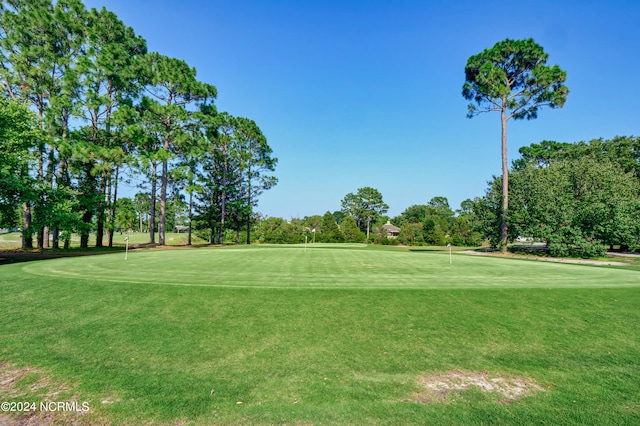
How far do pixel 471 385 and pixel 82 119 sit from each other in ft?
Answer: 108

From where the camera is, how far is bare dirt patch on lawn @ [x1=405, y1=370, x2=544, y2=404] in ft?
13.0

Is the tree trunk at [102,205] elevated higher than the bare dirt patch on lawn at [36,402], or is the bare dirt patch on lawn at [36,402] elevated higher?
the tree trunk at [102,205]

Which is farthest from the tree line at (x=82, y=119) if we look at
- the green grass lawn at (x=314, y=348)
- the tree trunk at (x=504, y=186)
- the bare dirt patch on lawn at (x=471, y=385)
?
the tree trunk at (x=504, y=186)

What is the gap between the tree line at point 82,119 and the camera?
68.7 feet

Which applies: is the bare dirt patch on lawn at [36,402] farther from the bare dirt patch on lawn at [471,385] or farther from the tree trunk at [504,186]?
the tree trunk at [504,186]

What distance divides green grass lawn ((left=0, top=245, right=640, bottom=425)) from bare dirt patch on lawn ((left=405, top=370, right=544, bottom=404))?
47 millimetres

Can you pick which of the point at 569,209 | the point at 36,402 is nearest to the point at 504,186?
the point at 569,209

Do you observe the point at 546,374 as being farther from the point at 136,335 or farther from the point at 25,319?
the point at 25,319

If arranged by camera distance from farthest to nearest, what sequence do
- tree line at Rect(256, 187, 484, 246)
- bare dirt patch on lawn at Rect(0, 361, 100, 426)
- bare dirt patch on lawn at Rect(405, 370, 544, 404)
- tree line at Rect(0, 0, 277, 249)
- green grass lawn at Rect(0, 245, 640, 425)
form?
tree line at Rect(256, 187, 484, 246), tree line at Rect(0, 0, 277, 249), bare dirt patch on lawn at Rect(405, 370, 544, 404), green grass lawn at Rect(0, 245, 640, 425), bare dirt patch on lawn at Rect(0, 361, 100, 426)

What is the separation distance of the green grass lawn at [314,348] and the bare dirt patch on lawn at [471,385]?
5 centimetres

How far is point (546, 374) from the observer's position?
459 centimetres

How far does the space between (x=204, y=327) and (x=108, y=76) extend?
2933cm

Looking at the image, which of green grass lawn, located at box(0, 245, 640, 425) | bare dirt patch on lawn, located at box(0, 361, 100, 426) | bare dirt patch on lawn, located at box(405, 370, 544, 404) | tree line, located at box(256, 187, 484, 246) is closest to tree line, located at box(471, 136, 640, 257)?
tree line, located at box(256, 187, 484, 246)

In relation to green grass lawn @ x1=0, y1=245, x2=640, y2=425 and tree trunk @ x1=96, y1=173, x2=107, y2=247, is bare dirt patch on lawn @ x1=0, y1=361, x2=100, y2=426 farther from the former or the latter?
tree trunk @ x1=96, y1=173, x2=107, y2=247
